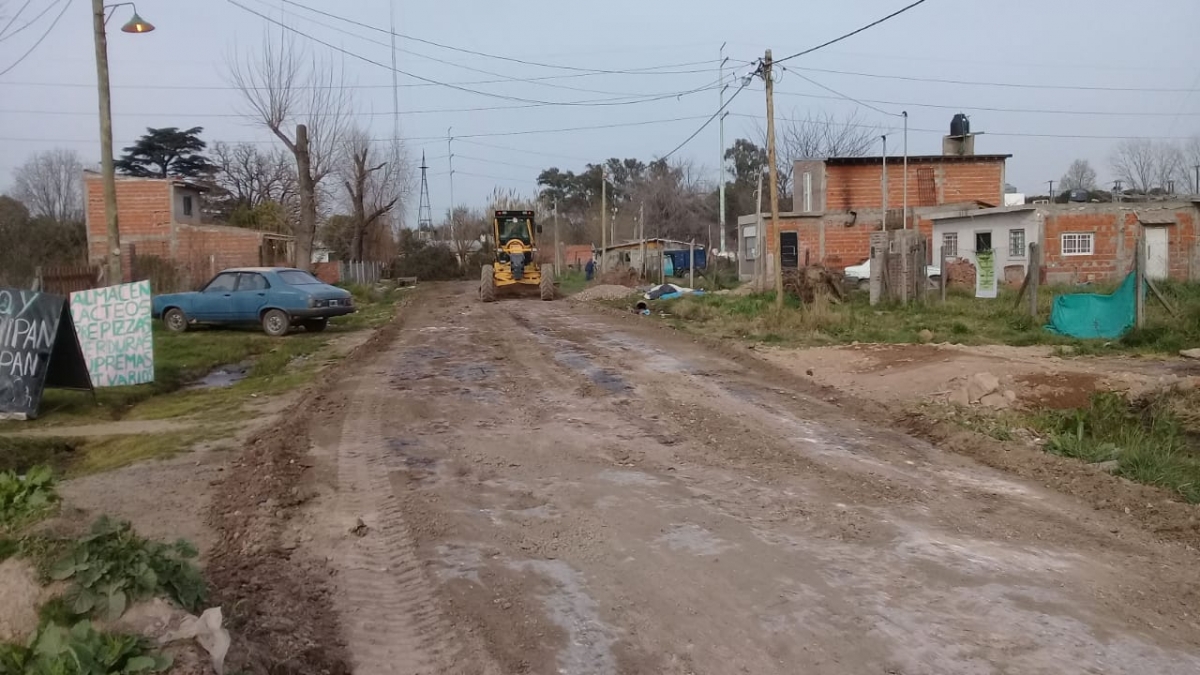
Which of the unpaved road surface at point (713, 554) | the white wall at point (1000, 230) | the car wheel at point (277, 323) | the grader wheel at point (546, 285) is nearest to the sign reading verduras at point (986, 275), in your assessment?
the white wall at point (1000, 230)

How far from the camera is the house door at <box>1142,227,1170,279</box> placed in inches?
1249

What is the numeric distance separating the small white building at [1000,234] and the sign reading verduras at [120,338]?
24635 millimetres

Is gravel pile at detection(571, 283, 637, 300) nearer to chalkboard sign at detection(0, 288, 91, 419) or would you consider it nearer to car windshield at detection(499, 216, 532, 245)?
car windshield at detection(499, 216, 532, 245)

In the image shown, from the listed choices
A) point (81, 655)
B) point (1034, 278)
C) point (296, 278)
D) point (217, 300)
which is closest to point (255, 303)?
point (217, 300)

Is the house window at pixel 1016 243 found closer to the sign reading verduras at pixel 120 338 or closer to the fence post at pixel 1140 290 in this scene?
the fence post at pixel 1140 290

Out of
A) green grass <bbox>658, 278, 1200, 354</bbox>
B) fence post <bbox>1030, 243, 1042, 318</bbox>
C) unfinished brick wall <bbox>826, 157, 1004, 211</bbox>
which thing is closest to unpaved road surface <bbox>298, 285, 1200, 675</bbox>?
green grass <bbox>658, 278, 1200, 354</bbox>

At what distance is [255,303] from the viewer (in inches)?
794

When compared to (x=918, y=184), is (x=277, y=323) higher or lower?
lower

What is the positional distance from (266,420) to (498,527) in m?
5.11

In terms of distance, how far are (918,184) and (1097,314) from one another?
1072 inches

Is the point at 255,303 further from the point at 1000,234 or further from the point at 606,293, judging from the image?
the point at 1000,234

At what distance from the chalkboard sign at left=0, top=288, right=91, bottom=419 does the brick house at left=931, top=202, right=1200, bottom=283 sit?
90.7 ft

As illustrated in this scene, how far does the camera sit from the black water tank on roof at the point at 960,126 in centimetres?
4450

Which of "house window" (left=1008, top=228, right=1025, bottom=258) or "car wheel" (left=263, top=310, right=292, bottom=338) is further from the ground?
"house window" (left=1008, top=228, right=1025, bottom=258)
